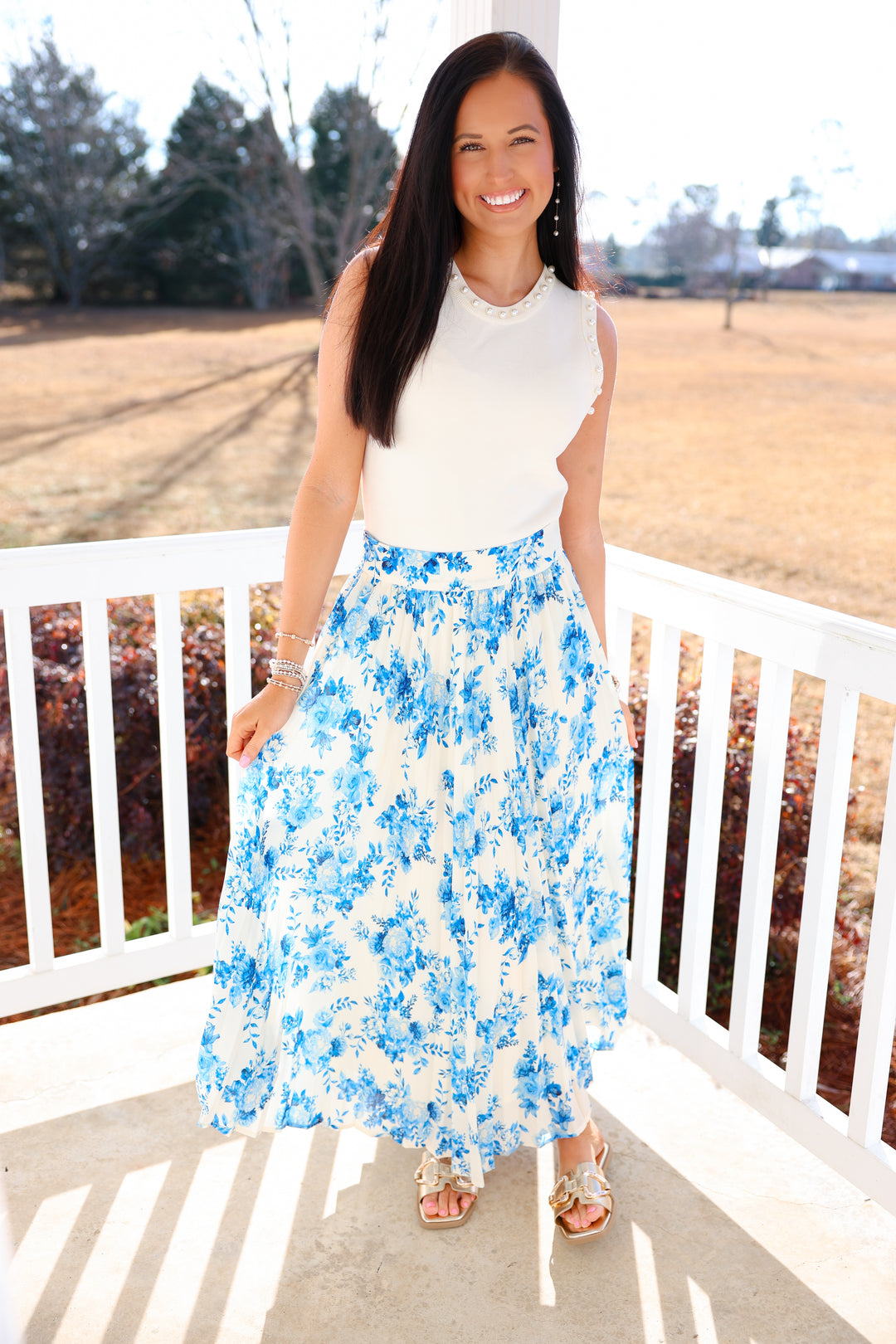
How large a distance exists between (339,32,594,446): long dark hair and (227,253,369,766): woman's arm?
1.1 inches

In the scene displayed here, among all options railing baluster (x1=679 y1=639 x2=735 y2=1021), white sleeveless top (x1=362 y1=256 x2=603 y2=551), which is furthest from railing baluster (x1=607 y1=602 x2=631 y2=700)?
white sleeveless top (x1=362 y1=256 x2=603 y2=551)

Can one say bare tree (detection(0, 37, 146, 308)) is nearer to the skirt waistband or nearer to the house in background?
the house in background

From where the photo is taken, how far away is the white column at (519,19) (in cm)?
187

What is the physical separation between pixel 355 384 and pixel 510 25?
0.88 m

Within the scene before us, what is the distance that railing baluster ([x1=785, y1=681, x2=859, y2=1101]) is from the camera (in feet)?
5.47

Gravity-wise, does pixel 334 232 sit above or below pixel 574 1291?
above

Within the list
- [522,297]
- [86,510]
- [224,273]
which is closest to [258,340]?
[224,273]

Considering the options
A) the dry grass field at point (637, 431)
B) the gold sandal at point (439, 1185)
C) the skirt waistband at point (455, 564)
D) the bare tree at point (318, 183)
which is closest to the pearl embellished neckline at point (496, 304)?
the skirt waistband at point (455, 564)

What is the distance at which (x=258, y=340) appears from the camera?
21.8 feet

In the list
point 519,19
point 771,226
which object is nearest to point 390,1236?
point 519,19

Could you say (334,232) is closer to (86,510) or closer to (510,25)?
(86,510)

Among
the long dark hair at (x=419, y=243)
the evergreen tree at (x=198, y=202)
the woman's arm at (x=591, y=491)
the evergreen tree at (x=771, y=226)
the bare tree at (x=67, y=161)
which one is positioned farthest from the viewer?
the evergreen tree at (x=198, y=202)

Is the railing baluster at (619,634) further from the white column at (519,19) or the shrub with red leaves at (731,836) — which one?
the white column at (519,19)

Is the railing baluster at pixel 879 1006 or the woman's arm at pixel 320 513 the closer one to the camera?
the woman's arm at pixel 320 513
